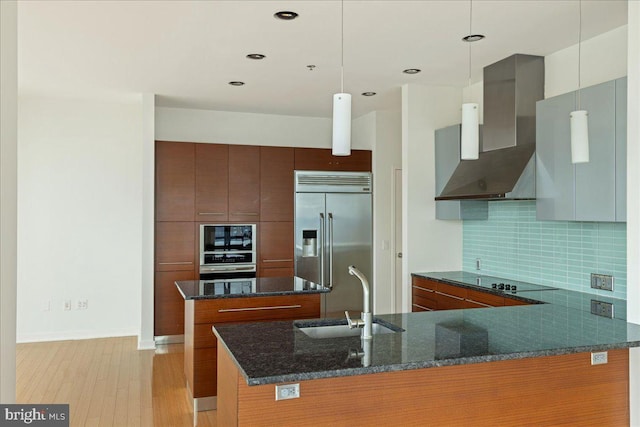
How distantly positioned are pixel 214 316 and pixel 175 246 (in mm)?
2554

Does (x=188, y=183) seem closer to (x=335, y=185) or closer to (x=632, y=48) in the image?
(x=335, y=185)

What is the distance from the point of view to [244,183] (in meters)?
6.57

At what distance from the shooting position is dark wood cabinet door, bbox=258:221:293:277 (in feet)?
21.7

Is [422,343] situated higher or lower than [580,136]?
lower

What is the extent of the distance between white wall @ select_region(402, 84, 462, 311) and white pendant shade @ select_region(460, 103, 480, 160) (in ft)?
8.61

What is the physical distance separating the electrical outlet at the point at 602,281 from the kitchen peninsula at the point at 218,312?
6.65ft

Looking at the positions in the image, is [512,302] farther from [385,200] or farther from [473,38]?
[385,200]

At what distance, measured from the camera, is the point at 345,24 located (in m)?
3.79

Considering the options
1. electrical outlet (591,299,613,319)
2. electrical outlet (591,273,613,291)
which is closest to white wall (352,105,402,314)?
electrical outlet (591,273,613,291)

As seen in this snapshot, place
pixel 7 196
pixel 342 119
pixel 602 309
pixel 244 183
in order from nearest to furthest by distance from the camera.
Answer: pixel 7 196 → pixel 342 119 → pixel 602 309 → pixel 244 183

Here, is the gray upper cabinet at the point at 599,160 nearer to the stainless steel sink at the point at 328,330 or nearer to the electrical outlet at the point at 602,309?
the electrical outlet at the point at 602,309

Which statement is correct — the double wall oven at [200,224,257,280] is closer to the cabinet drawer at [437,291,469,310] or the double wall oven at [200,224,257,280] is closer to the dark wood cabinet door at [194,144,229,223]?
the dark wood cabinet door at [194,144,229,223]

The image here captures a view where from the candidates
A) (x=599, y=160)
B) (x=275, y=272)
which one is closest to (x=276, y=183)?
(x=275, y=272)

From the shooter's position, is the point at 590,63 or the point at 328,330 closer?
the point at 328,330
